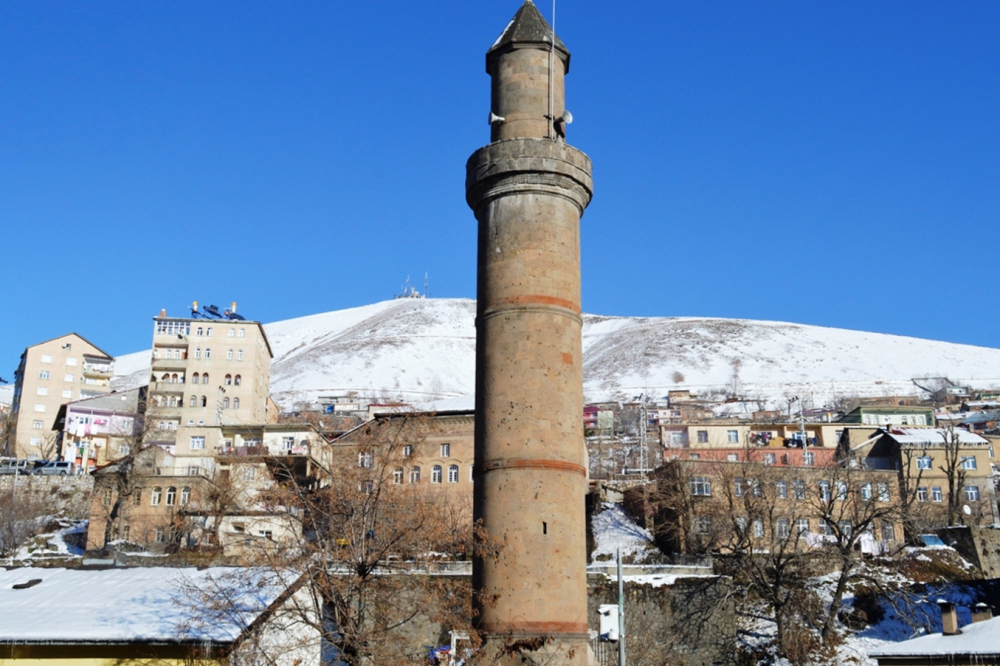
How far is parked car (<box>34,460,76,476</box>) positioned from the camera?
6324cm

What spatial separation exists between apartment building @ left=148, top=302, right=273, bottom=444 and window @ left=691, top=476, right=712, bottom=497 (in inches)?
1596

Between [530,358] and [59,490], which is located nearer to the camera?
[530,358]

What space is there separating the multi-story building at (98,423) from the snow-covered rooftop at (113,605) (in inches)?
2057

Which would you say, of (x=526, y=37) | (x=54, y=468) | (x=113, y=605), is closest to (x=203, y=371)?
(x=54, y=468)

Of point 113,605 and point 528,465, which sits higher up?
point 528,465

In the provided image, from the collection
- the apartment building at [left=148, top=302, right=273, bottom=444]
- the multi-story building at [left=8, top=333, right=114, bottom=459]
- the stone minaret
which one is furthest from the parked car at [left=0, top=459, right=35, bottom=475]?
the stone minaret

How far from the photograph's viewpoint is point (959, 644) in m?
25.8

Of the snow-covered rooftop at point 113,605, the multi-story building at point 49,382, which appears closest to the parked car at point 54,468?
the multi-story building at point 49,382

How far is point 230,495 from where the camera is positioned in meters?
51.8

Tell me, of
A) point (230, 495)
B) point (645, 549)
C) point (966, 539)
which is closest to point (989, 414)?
point (966, 539)

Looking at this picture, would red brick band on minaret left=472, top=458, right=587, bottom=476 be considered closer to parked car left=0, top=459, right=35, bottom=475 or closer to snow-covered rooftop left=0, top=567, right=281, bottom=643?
snow-covered rooftop left=0, top=567, right=281, bottom=643

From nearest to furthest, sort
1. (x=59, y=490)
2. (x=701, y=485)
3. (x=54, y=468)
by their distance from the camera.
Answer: (x=701, y=485) → (x=59, y=490) → (x=54, y=468)

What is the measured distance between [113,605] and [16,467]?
45.5m

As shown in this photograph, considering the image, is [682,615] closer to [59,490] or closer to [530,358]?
[530,358]
